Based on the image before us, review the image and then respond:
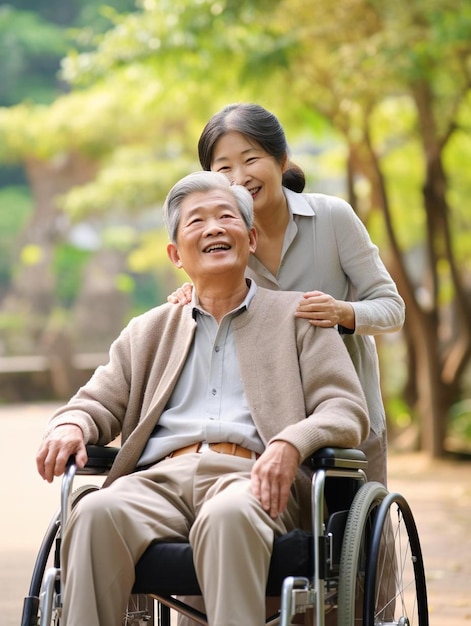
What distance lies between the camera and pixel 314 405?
10.2ft

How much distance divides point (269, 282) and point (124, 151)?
1433 centimetres

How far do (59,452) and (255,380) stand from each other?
502 mm

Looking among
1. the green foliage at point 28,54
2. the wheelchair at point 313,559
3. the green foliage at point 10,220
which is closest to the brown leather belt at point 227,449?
the wheelchair at point 313,559

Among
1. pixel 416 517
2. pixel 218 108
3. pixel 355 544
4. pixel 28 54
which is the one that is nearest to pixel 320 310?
pixel 355 544

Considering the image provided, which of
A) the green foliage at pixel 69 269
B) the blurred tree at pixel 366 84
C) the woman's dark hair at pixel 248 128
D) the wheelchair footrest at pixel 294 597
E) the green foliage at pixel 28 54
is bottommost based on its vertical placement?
the wheelchair footrest at pixel 294 597

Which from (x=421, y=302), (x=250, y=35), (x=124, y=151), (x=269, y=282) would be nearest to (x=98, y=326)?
(x=124, y=151)

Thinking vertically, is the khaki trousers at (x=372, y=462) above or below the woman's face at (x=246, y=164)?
below

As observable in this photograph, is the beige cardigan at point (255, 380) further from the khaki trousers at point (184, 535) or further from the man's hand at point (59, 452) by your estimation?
the khaki trousers at point (184, 535)

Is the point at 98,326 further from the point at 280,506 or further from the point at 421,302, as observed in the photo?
the point at 280,506

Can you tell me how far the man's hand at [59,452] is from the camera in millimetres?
2996

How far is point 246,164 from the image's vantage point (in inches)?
134

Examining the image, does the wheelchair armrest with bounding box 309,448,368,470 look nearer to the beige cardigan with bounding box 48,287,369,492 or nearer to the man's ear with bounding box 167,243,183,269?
the beige cardigan with bounding box 48,287,369,492

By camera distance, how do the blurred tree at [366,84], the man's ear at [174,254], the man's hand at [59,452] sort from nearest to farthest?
the man's hand at [59,452]
the man's ear at [174,254]
the blurred tree at [366,84]

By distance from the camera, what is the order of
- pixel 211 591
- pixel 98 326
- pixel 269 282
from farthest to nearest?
pixel 98 326 → pixel 269 282 → pixel 211 591
